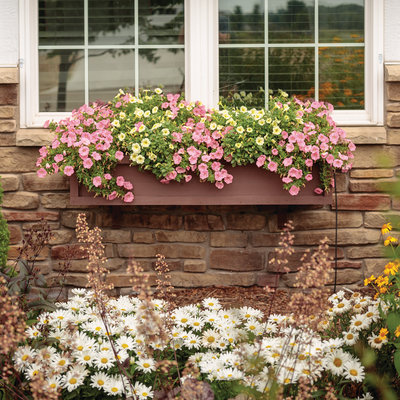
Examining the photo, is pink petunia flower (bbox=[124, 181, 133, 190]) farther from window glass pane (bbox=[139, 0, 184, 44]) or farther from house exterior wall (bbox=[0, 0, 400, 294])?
window glass pane (bbox=[139, 0, 184, 44])

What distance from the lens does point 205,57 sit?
119 inches

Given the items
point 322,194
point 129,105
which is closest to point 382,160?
point 322,194

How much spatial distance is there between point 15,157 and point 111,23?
114 cm

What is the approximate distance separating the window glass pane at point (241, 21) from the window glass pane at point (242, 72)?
0.30 feet

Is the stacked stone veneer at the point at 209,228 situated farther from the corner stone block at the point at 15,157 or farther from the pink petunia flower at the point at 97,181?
the pink petunia flower at the point at 97,181

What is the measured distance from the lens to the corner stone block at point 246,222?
10.0ft

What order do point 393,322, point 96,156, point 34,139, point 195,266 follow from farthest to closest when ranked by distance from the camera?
1. point 195,266
2. point 34,139
3. point 96,156
4. point 393,322

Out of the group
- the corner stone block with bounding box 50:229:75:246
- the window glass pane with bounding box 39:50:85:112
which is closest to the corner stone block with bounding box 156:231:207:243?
the corner stone block with bounding box 50:229:75:246

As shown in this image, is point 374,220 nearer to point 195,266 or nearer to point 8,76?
point 195,266

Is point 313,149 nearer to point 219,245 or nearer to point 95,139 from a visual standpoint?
point 219,245

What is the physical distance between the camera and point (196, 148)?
2.69m

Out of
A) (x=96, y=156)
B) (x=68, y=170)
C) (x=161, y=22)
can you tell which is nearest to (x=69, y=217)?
(x=68, y=170)

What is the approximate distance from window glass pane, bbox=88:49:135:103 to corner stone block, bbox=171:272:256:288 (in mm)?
1366

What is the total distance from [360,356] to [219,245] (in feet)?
5.68
